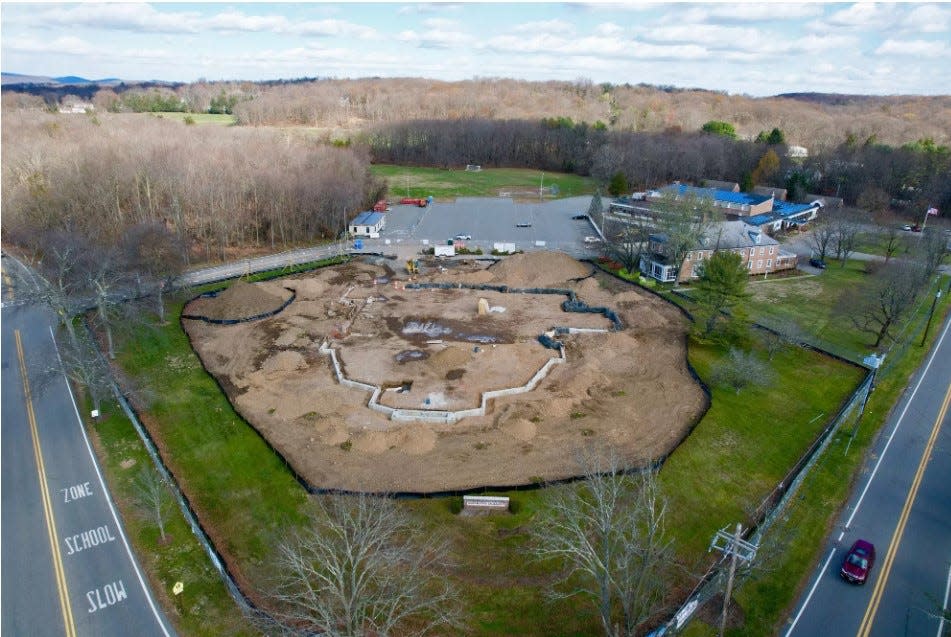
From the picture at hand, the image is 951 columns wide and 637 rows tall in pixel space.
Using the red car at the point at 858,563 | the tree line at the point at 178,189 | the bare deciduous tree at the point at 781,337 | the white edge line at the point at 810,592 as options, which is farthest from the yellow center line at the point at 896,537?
the tree line at the point at 178,189

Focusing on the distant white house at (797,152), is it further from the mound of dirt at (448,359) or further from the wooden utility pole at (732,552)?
the wooden utility pole at (732,552)

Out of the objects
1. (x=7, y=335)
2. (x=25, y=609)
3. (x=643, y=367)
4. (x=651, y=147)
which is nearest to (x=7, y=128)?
(x=7, y=335)

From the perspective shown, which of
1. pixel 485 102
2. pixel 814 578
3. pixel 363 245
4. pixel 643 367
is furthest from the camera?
pixel 485 102

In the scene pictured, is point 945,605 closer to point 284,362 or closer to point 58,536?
point 58,536

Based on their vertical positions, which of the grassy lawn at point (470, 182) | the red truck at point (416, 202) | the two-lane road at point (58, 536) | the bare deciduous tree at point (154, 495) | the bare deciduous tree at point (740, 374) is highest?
the grassy lawn at point (470, 182)

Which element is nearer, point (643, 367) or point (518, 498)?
point (518, 498)

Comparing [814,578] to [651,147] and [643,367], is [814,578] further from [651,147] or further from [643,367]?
[651,147]
